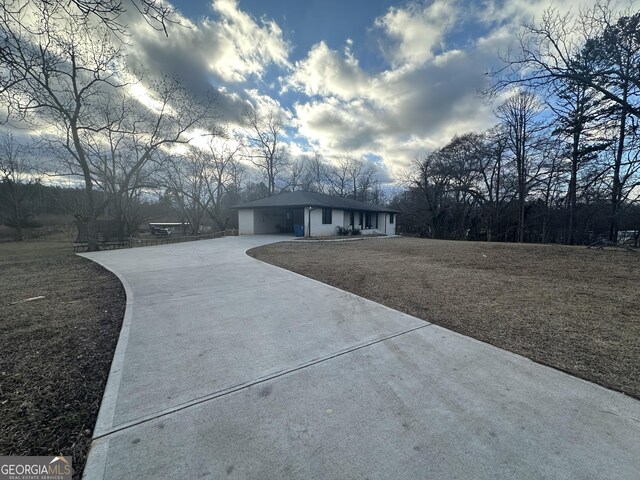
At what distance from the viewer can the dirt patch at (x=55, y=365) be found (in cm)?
163

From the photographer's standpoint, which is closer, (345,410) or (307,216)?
(345,410)

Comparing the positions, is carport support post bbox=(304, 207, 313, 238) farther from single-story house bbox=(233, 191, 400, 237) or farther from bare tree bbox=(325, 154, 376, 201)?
bare tree bbox=(325, 154, 376, 201)

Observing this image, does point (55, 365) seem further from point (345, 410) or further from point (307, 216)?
point (307, 216)

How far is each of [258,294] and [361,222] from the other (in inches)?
823

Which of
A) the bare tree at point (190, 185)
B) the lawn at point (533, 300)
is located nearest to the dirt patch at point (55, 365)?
the lawn at point (533, 300)

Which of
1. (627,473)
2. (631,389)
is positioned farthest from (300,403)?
(631,389)

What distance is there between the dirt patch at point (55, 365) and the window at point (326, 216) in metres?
16.4

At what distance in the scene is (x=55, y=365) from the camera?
2461 millimetres

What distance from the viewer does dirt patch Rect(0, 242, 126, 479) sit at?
5.36 feet

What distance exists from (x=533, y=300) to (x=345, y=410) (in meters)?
4.52

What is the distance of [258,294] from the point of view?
15.8 feet

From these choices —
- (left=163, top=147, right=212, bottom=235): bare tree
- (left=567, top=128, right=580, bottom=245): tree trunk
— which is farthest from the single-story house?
(left=567, top=128, right=580, bottom=245): tree trunk

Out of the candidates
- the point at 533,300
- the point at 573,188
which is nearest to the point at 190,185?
the point at 533,300

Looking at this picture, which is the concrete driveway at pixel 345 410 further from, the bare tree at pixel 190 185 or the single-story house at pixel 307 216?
the bare tree at pixel 190 185
